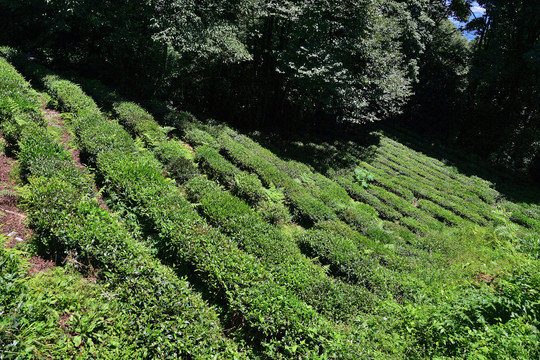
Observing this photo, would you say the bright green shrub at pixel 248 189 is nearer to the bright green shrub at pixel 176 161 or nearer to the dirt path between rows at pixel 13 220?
the bright green shrub at pixel 176 161

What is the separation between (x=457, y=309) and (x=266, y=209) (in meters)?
5.56

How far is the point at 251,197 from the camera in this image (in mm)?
9320

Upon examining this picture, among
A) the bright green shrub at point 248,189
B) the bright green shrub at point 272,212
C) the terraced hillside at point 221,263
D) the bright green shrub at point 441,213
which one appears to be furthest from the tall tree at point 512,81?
the bright green shrub at point 248,189

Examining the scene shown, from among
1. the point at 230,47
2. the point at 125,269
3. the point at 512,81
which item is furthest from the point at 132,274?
the point at 512,81

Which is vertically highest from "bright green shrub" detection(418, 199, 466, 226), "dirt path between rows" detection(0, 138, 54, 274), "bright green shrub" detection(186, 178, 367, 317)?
"bright green shrub" detection(418, 199, 466, 226)

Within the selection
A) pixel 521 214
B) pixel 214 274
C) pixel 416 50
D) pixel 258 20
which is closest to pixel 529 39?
pixel 416 50

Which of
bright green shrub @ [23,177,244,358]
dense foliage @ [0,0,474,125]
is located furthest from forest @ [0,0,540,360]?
dense foliage @ [0,0,474,125]

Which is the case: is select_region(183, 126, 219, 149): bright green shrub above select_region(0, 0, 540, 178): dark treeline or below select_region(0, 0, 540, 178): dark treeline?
below

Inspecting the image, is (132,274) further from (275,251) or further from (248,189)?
(248,189)

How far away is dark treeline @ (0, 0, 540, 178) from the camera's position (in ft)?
50.4

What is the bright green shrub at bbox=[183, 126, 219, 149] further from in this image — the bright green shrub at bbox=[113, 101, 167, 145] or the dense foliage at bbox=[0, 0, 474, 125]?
the dense foliage at bbox=[0, 0, 474, 125]

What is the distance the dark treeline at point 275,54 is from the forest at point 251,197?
15 cm

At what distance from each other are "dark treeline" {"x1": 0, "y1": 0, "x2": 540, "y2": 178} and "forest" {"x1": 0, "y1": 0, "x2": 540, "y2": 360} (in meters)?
0.15

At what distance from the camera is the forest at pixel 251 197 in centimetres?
431
